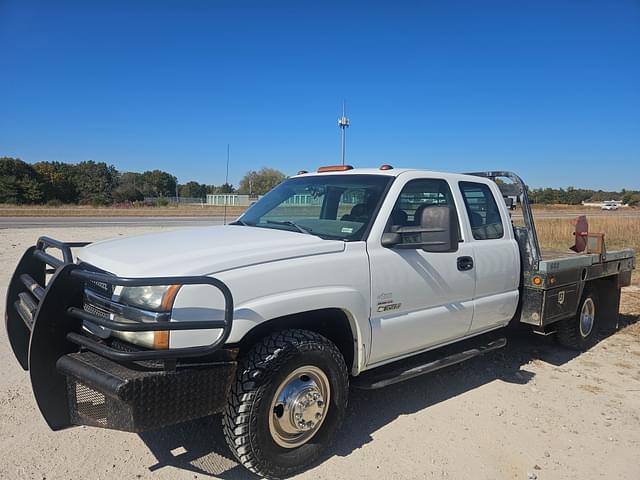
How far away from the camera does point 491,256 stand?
4.42 meters

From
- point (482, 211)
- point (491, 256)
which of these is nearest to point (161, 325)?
point (491, 256)

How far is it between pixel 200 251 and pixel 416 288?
5.48 ft

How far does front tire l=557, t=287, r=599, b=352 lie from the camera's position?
224 inches

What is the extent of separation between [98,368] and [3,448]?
4.34 ft

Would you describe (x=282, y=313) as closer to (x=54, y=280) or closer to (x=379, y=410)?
(x=54, y=280)

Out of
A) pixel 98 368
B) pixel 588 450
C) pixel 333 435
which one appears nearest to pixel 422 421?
pixel 333 435

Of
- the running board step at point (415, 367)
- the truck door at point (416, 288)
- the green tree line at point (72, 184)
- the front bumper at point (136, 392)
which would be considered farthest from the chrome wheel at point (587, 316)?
the green tree line at point (72, 184)

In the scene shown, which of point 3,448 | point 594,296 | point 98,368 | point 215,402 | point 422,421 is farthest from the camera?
point 594,296

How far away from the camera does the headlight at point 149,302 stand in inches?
99.8

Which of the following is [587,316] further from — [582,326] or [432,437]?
[432,437]

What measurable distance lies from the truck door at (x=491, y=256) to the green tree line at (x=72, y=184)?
132 ft

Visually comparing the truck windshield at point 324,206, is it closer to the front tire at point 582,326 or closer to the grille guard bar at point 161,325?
the grille guard bar at point 161,325

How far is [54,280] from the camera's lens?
8.69 ft

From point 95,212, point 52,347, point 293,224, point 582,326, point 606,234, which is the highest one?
point 293,224
